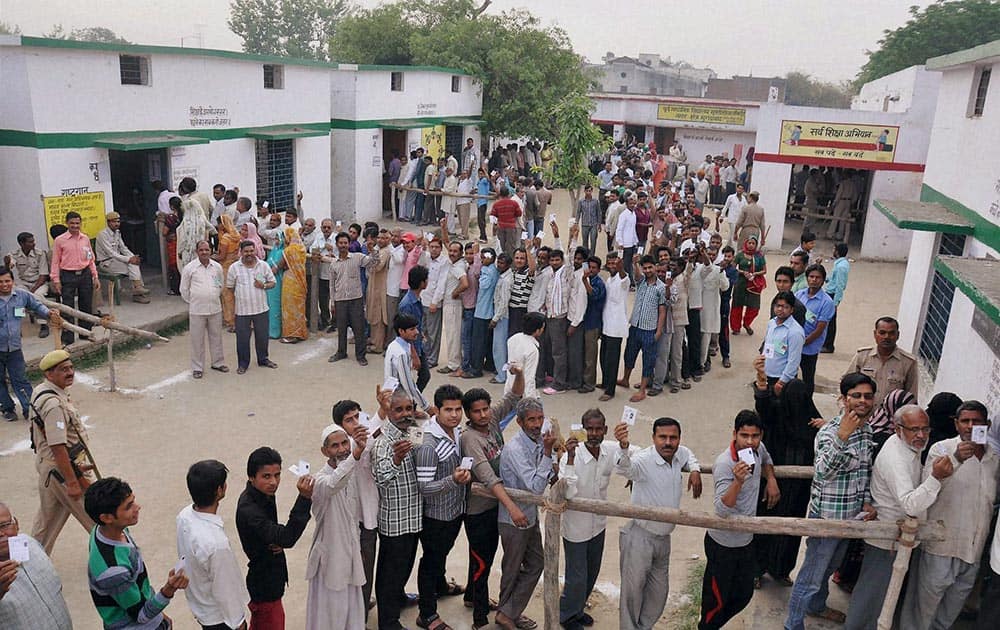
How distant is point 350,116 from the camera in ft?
58.7

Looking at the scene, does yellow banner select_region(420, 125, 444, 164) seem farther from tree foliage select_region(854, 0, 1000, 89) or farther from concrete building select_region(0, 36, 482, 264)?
tree foliage select_region(854, 0, 1000, 89)

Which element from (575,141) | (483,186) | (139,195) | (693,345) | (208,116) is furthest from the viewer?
(483,186)

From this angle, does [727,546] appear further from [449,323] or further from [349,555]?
→ [449,323]

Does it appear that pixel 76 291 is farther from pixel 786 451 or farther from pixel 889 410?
pixel 889 410

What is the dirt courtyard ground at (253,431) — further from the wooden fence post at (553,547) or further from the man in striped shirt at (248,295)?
the wooden fence post at (553,547)

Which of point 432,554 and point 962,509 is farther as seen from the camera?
point 432,554

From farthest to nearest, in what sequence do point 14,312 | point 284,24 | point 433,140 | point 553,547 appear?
point 284,24 → point 433,140 → point 14,312 → point 553,547

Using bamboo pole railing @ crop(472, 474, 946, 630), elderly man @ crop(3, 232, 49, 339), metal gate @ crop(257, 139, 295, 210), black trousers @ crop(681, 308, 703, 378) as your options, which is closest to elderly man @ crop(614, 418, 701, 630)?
bamboo pole railing @ crop(472, 474, 946, 630)

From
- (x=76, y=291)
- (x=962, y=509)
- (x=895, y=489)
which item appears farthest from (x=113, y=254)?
(x=962, y=509)

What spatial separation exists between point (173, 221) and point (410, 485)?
8.45 m

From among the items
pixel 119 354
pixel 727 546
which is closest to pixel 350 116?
pixel 119 354

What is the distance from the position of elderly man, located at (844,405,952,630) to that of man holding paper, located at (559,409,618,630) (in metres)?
1.53

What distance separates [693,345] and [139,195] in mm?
9308

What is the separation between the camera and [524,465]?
4.73 m
